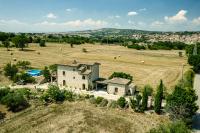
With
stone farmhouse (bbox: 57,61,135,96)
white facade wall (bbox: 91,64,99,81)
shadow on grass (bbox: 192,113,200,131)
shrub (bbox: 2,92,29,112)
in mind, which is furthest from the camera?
white facade wall (bbox: 91,64,99,81)

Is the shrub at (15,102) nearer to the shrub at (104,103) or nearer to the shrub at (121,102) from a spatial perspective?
the shrub at (104,103)

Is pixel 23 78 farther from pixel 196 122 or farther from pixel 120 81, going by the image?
pixel 196 122

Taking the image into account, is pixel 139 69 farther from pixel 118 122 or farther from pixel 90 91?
pixel 118 122

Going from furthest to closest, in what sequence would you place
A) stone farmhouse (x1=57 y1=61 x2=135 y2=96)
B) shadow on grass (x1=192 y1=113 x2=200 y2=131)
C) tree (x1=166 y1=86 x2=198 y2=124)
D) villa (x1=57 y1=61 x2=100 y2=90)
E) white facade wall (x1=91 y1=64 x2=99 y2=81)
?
white facade wall (x1=91 y1=64 x2=99 y2=81) < villa (x1=57 y1=61 x2=100 y2=90) < stone farmhouse (x1=57 y1=61 x2=135 y2=96) < shadow on grass (x1=192 y1=113 x2=200 y2=131) < tree (x1=166 y1=86 x2=198 y2=124)

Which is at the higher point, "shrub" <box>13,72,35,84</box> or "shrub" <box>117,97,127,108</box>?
"shrub" <box>13,72,35,84</box>

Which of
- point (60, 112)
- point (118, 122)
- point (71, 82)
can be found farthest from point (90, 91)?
point (118, 122)

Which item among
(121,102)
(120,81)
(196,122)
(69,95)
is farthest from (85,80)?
(196,122)

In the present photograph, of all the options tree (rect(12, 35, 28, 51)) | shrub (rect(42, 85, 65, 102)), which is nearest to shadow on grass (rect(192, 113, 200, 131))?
shrub (rect(42, 85, 65, 102))

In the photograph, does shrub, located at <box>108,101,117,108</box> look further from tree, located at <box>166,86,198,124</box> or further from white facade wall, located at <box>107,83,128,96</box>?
tree, located at <box>166,86,198,124</box>
